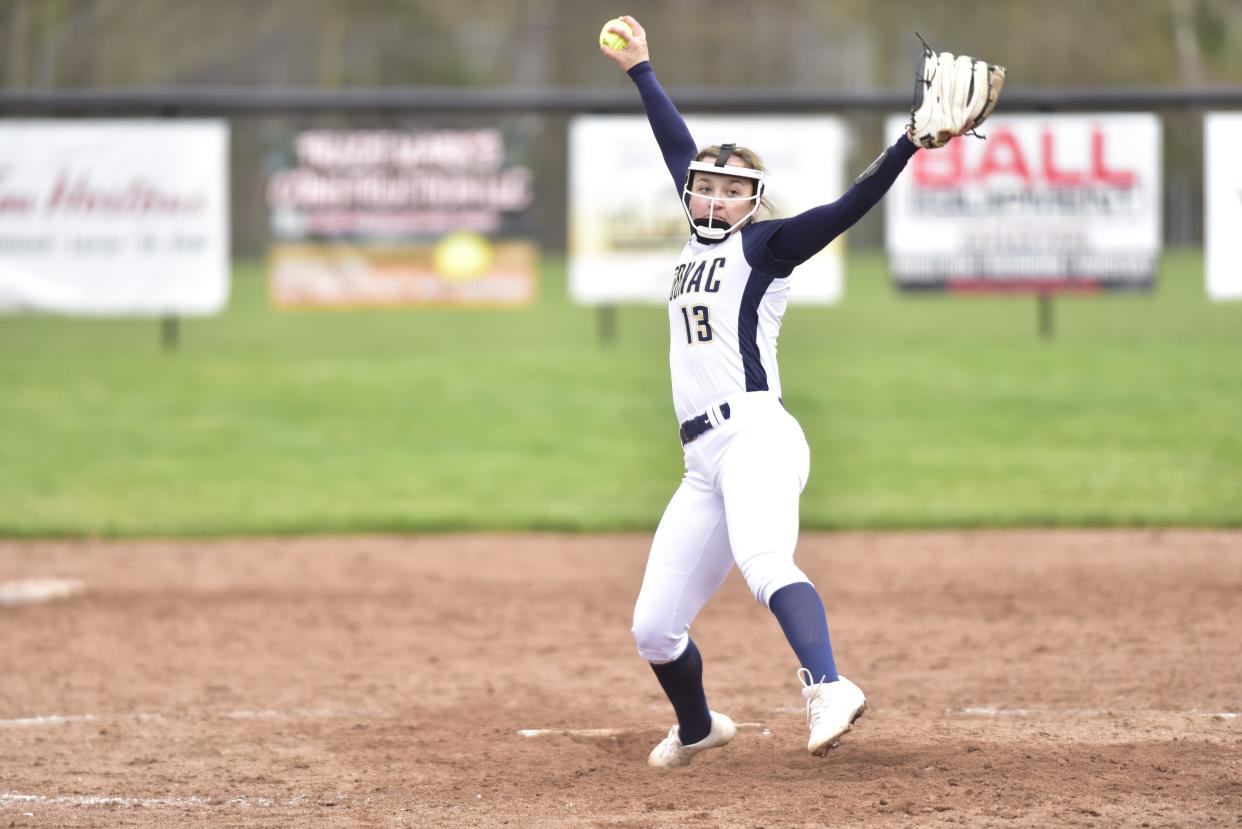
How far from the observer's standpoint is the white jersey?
4.80 metres

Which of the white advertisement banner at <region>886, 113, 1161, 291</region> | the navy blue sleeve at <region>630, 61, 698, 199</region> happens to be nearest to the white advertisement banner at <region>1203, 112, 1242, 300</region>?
the white advertisement banner at <region>886, 113, 1161, 291</region>

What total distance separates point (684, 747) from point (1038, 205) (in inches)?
342

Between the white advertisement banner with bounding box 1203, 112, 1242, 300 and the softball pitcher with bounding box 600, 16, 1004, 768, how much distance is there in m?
7.55

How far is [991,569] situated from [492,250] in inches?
264

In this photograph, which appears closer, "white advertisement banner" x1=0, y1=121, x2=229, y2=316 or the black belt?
the black belt

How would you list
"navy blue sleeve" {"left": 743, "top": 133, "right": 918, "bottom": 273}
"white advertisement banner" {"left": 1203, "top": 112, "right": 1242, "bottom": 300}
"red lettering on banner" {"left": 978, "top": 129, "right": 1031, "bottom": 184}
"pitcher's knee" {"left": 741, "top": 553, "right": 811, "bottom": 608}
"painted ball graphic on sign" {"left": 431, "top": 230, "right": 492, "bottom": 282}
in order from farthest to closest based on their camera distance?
"painted ball graphic on sign" {"left": 431, "top": 230, "right": 492, "bottom": 282} < "red lettering on banner" {"left": 978, "top": 129, "right": 1031, "bottom": 184} < "white advertisement banner" {"left": 1203, "top": 112, "right": 1242, "bottom": 300} < "pitcher's knee" {"left": 741, "top": 553, "right": 811, "bottom": 608} < "navy blue sleeve" {"left": 743, "top": 133, "right": 918, "bottom": 273}

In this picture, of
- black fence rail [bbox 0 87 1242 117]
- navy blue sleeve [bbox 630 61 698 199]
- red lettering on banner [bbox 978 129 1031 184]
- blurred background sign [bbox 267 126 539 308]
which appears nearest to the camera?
navy blue sleeve [bbox 630 61 698 199]

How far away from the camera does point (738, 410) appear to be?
4.80 metres

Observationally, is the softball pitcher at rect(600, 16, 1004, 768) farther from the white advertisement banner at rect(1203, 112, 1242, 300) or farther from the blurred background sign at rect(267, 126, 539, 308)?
the blurred background sign at rect(267, 126, 539, 308)

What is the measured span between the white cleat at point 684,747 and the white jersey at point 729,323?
107 cm

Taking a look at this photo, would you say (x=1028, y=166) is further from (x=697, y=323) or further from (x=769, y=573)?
(x=769, y=573)

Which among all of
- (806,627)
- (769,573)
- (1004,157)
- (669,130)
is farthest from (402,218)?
(806,627)

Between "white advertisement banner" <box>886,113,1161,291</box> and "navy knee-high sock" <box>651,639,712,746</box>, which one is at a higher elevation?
"white advertisement banner" <box>886,113,1161,291</box>

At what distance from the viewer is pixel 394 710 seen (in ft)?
19.6
